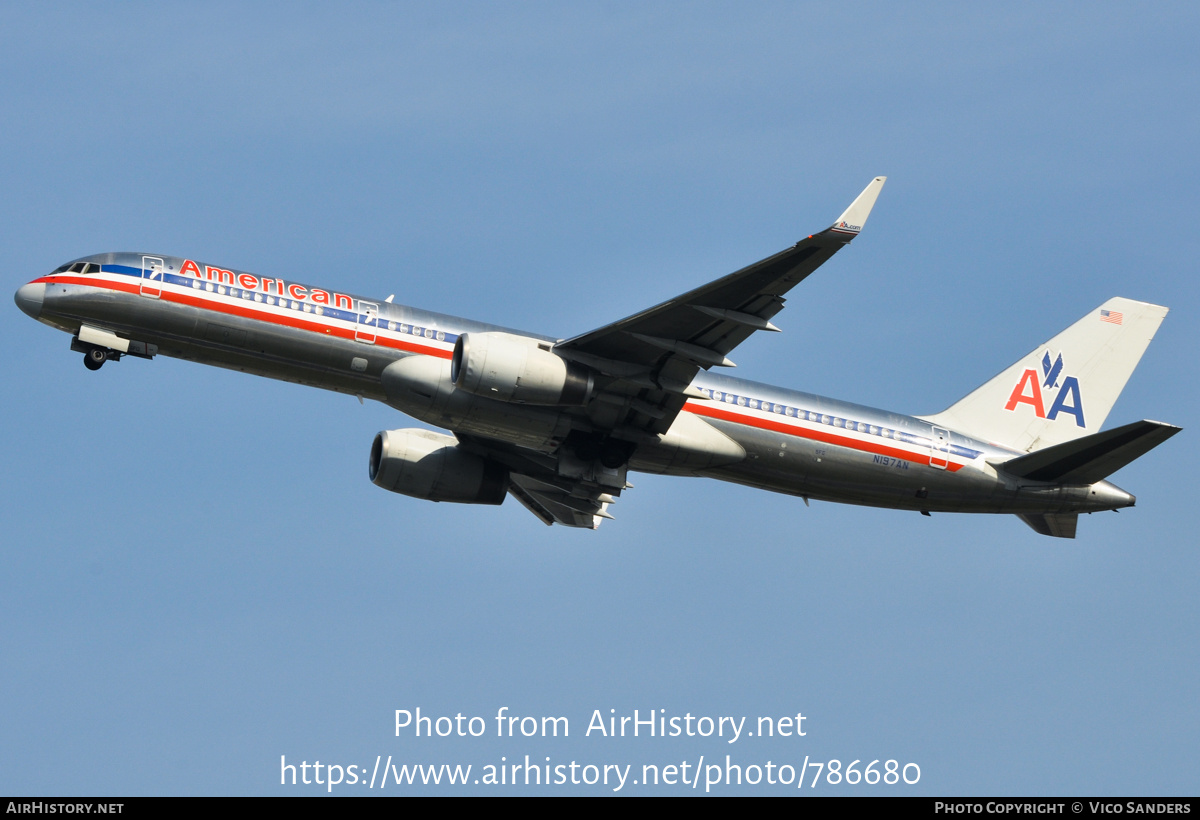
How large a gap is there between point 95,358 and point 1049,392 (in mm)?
33068

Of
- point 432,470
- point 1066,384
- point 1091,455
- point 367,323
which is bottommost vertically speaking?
point 432,470

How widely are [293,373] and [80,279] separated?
6873mm

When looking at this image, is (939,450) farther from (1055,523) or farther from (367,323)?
(367,323)

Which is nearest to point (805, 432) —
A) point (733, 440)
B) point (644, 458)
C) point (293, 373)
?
point (733, 440)

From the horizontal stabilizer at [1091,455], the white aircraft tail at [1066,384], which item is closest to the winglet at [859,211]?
the horizontal stabilizer at [1091,455]

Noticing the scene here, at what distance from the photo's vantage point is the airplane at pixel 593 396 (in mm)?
37625

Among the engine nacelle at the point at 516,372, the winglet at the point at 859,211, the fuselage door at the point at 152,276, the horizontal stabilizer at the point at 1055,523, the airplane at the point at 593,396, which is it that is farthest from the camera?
the horizontal stabilizer at the point at 1055,523

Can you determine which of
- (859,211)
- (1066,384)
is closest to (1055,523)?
(1066,384)

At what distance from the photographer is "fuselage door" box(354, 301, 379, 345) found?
129 ft

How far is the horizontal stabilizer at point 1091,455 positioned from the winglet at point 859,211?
40.7ft

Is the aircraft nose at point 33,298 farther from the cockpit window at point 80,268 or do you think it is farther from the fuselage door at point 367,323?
the fuselage door at point 367,323

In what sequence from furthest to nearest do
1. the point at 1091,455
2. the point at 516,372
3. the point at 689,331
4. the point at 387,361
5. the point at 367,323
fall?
the point at 1091,455 < the point at 367,323 < the point at 387,361 < the point at 689,331 < the point at 516,372

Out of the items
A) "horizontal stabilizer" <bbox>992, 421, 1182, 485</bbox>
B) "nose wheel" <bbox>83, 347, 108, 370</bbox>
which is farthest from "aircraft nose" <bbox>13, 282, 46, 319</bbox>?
"horizontal stabilizer" <bbox>992, 421, 1182, 485</bbox>

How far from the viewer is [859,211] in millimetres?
33531
